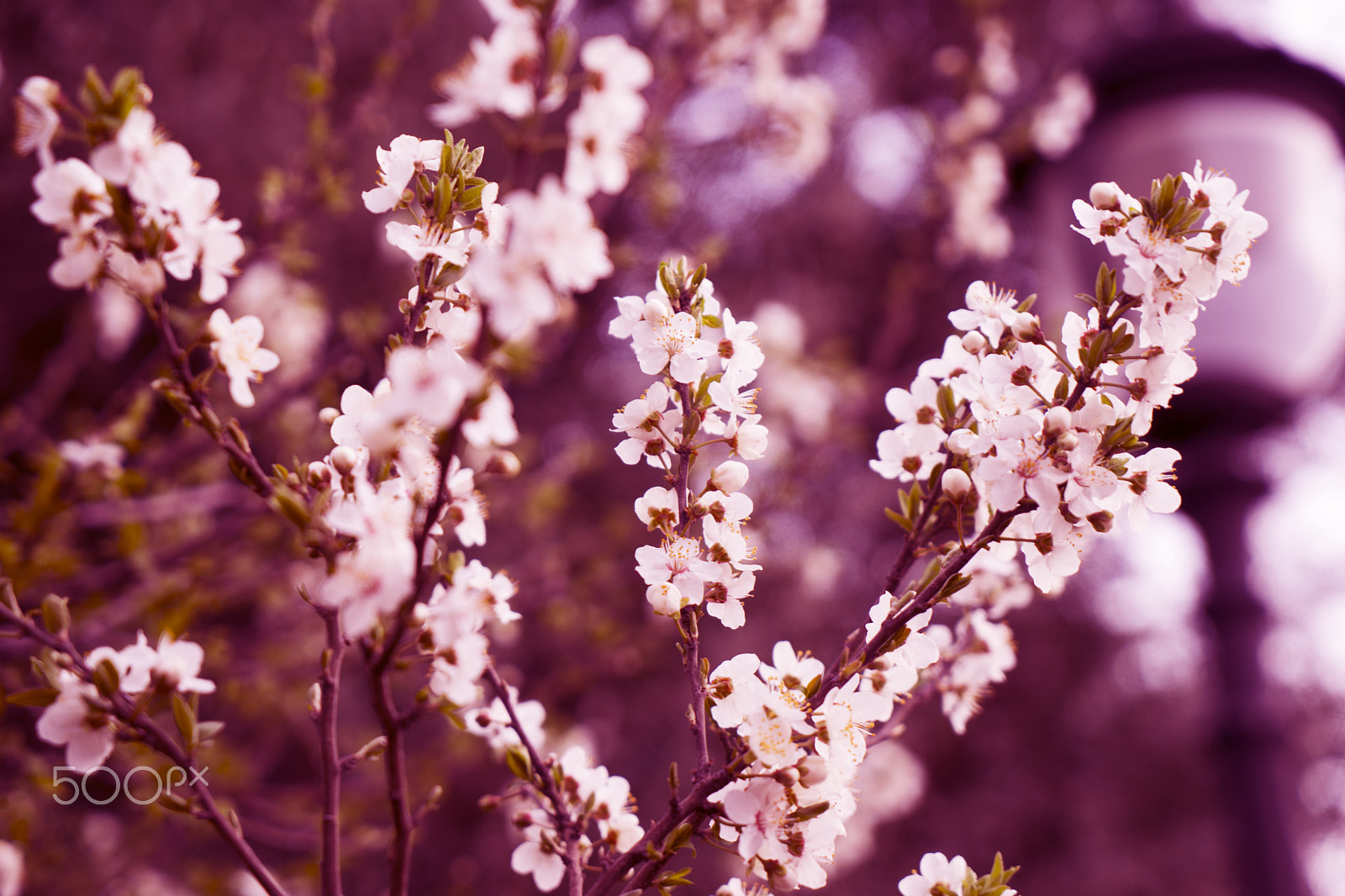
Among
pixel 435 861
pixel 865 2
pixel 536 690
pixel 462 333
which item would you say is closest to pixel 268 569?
pixel 536 690

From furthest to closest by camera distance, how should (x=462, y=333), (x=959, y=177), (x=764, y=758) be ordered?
(x=959, y=177)
(x=462, y=333)
(x=764, y=758)

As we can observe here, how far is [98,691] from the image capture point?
0.99 meters

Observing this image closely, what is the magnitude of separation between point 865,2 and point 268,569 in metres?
6.47

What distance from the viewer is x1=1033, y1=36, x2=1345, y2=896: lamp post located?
2.68 meters

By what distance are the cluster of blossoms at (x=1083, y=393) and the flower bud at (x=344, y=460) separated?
2.57 feet

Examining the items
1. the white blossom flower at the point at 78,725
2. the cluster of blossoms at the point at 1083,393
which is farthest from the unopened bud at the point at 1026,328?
the white blossom flower at the point at 78,725

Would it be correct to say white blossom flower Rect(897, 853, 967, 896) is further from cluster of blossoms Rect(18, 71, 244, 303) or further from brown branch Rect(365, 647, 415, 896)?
cluster of blossoms Rect(18, 71, 244, 303)

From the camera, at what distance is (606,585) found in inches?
163

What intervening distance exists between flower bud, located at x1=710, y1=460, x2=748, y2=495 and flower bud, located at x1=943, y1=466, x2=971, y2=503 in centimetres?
29

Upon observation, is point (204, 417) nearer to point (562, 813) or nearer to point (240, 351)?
point (240, 351)

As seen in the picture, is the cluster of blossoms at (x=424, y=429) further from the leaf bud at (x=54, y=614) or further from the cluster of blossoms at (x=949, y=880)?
the cluster of blossoms at (x=949, y=880)

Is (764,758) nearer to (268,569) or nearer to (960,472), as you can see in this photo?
(960,472)

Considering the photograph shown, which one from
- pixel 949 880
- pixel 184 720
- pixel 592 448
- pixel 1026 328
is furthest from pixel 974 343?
pixel 592 448

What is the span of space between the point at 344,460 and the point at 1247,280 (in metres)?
2.89
